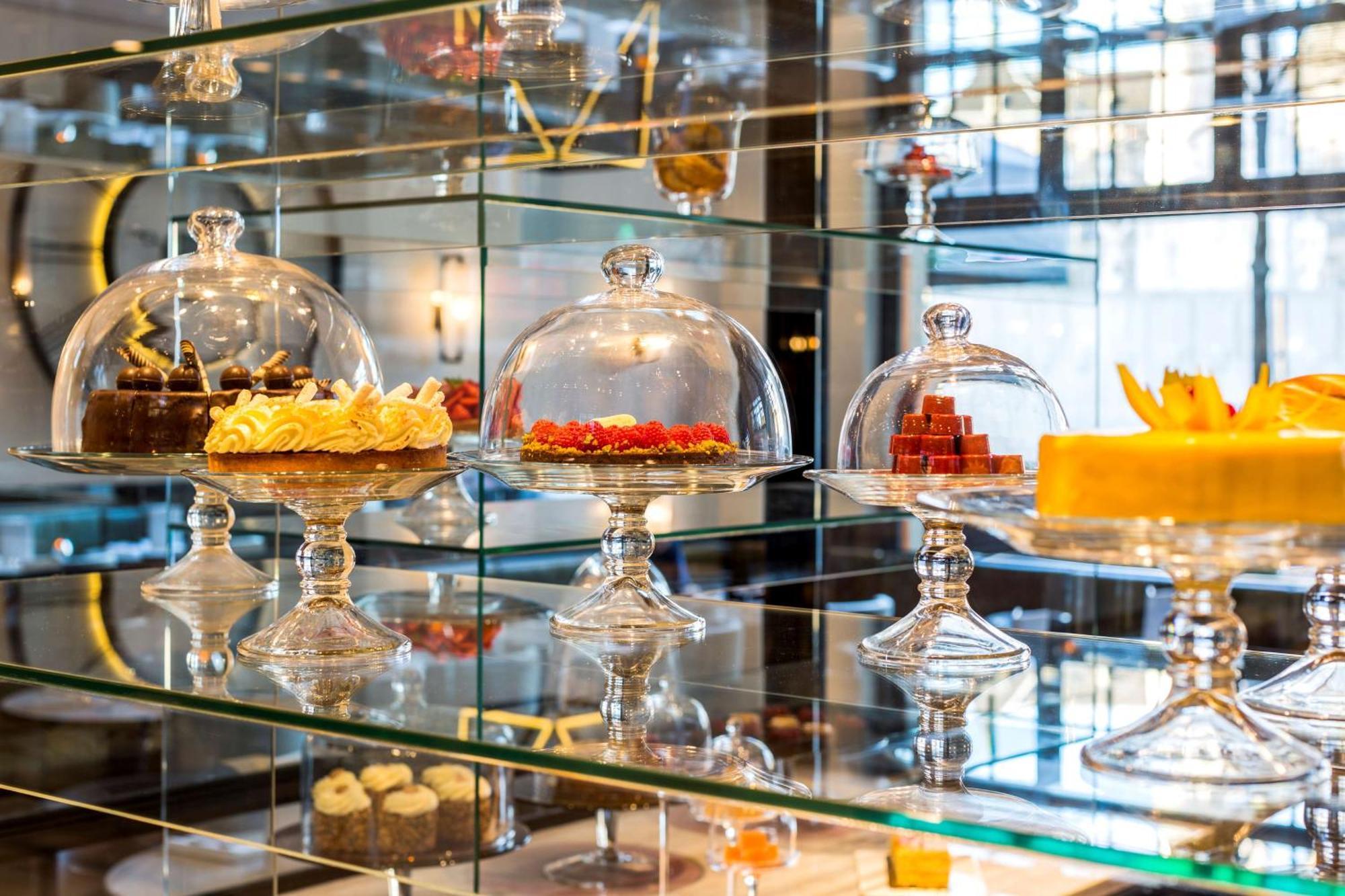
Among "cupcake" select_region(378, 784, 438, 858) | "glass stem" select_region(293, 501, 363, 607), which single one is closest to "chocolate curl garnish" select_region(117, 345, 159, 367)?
"glass stem" select_region(293, 501, 363, 607)

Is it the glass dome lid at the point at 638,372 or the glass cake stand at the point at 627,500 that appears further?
the glass dome lid at the point at 638,372

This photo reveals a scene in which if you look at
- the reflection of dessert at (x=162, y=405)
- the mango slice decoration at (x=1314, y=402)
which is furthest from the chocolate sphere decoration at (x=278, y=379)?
the mango slice decoration at (x=1314, y=402)

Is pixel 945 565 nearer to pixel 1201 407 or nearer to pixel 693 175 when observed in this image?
pixel 1201 407

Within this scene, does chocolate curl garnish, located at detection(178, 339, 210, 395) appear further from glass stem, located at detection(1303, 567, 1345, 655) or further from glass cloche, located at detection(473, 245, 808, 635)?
glass stem, located at detection(1303, 567, 1345, 655)

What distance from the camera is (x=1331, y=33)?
77 centimetres

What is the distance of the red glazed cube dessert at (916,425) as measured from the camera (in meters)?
0.99

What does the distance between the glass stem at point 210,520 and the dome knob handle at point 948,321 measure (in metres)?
0.66

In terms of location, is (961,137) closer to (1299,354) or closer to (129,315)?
(129,315)

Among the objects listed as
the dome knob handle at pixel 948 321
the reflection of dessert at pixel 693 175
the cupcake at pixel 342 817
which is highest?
the reflection of dessert at pixel 693 175

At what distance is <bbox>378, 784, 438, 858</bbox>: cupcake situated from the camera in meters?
0.82

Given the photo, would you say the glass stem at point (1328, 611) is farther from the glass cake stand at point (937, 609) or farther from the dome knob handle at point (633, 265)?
the dome knob handle at point (633, 265)

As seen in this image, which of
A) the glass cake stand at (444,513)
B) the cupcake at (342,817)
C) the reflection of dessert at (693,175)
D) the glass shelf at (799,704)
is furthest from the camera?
the reflection of dessert at (693,175)

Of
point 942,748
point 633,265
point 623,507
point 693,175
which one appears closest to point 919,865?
point 942,748

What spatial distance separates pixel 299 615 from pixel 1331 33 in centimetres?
73
